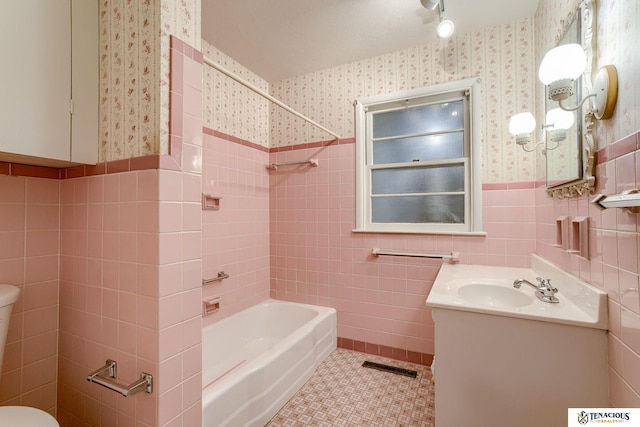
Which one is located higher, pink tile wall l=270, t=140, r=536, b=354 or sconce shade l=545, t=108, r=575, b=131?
sconce shade l=545, t=108, r=575, b=131

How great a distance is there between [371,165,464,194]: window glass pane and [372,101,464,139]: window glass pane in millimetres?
320

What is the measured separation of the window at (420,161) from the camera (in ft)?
6.73

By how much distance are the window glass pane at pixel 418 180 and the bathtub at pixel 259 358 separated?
1189 millimetres

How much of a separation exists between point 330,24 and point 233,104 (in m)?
1.00

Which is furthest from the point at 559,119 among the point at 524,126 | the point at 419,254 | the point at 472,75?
the point at 419,254

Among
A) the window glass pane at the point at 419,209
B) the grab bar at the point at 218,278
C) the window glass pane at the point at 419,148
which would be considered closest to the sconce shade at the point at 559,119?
the window glass pane at the point at 419,148

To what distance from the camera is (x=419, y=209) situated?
2.25 meters

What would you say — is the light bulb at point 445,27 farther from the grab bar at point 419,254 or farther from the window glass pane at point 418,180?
the grab bar at point 419,254

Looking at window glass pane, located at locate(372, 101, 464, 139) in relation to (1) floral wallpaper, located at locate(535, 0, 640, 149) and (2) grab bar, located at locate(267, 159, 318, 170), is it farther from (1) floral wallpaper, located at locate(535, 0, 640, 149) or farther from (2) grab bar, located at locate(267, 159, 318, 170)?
(1) floral wallpaper, located at locate(535, 0, 640, 149)

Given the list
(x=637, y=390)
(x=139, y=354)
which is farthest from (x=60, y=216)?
(x=637, y=390)

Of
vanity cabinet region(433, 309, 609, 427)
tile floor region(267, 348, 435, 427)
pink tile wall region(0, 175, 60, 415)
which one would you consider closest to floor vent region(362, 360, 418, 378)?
tile floor region(267, 348, 435, 427)

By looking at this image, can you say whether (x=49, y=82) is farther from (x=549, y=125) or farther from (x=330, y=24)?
(x=549, y=125)

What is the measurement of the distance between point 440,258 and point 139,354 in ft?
6.26

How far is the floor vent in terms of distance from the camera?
1990 millimetres
